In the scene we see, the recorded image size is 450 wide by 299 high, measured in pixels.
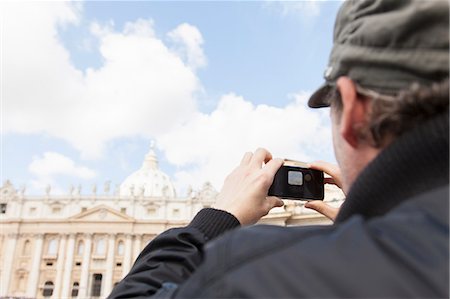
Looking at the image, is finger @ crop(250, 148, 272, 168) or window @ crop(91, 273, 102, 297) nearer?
finger @ crop(250, 148, 272, 168)

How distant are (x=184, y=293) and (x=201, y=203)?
1373 inches

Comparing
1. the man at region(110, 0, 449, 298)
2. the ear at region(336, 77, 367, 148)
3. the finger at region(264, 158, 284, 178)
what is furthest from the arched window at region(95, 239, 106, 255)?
the ear at region(336, 77, 367, 148)

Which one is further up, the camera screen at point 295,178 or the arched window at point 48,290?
the arched window at point 48,290

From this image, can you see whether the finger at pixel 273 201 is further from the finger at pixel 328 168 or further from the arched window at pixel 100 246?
the arched window at pixel 100 246

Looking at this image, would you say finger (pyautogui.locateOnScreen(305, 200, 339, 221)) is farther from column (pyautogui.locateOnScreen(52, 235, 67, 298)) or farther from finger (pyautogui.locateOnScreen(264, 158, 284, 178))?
column (pyautogui.locateOnScreen(52, 235, 67, 298))

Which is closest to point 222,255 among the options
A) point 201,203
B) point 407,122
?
point 407,122

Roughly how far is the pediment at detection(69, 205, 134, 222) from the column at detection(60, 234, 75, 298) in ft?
5.11

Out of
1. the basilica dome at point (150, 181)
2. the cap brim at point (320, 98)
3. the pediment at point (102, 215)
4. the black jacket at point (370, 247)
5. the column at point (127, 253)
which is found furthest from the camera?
the basilica dome at point (150, 181)

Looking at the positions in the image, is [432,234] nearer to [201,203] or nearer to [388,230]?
[388,230]

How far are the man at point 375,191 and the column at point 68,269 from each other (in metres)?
35.3

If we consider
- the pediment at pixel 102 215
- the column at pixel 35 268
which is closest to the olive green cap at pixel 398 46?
the pediment at pixel 102 215

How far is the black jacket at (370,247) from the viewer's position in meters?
0.65

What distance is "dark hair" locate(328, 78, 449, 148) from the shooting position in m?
0.80

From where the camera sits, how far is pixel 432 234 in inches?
26.9
